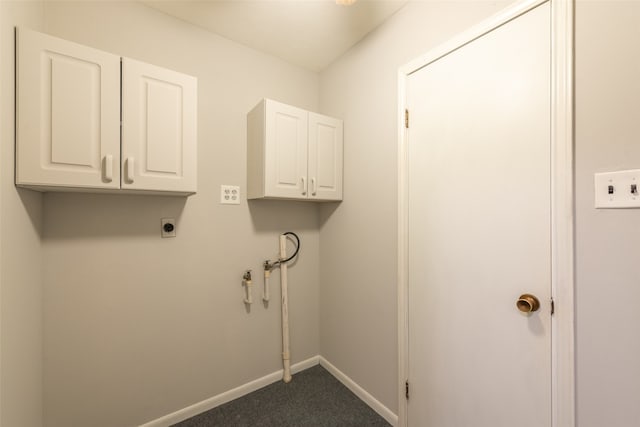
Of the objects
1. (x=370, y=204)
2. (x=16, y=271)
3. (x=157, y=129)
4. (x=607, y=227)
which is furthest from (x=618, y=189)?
(x=16, y=271)

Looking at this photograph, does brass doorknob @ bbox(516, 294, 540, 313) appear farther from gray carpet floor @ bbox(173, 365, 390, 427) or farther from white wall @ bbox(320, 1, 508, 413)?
gray carpet floor @ bbox(173, 365, 390, 427)

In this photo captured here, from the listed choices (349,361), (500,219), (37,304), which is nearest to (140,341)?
(37,304)

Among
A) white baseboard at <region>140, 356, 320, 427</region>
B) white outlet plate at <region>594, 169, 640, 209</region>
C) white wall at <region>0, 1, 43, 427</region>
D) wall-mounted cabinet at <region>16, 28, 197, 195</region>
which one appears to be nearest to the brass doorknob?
white outlet plate at <region>594, 169, 640, 209</region>

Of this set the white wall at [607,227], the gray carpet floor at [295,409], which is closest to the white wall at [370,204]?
the gray carpet floor at [295,409]

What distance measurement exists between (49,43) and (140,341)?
1.57 m

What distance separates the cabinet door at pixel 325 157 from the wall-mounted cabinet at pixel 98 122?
799mm

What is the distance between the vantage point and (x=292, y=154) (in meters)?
1.85

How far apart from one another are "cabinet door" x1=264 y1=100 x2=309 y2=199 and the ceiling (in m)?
0.52

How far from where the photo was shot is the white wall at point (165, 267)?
140 centimetres

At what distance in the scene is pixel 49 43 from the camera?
1126 millimetres

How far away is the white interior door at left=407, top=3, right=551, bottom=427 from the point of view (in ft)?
3.46

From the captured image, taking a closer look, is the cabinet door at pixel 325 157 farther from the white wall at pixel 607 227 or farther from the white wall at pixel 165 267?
the white wall at pixel 607 227

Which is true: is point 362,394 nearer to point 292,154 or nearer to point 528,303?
point 528,303

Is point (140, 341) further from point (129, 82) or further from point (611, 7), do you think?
point (611, 7)
